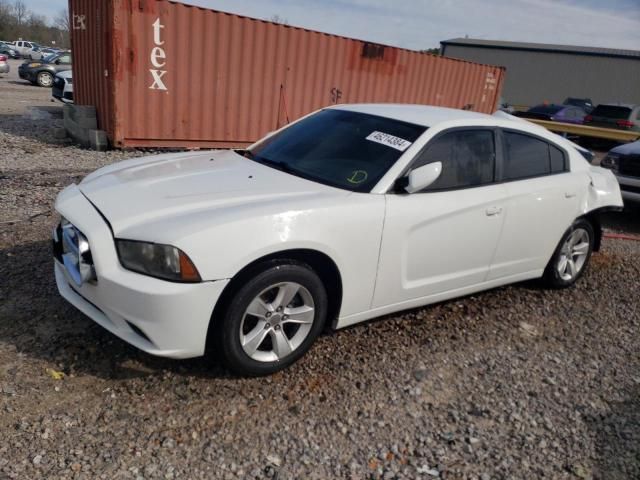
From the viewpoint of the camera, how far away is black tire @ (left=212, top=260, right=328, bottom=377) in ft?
8.82

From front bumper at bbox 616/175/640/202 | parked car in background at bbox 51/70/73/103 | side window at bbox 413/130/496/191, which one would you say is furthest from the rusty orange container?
side window at bbox 413/130/496/191

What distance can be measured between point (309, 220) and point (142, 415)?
1300 millimetres

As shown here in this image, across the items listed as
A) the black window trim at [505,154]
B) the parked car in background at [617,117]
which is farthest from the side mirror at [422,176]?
the parked car in background at [617,117]

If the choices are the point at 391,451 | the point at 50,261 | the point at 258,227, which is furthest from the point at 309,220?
the point at 50,261

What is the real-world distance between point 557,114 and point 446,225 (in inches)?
728

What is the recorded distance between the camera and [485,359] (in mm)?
3461

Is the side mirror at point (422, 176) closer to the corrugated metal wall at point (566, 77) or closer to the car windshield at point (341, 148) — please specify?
the car windshield at point (341, 148)

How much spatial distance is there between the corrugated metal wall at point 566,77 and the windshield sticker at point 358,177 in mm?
45143

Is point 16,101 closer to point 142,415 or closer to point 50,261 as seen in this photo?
point 50,261

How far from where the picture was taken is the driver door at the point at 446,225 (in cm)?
321

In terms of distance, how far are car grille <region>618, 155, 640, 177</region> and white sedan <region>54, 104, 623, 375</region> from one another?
12.6 feet

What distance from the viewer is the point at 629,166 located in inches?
296

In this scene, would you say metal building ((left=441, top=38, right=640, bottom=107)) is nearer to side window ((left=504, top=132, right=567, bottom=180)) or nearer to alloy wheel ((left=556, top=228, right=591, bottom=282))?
alloy wheel ((left=556, top=228, right=591, bottom=282))

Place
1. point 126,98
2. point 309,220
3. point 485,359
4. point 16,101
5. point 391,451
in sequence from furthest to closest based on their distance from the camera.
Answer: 1. point 16,101
2. point 126,98
3. point 485,359
4. point 309,220
5. point 391,451
